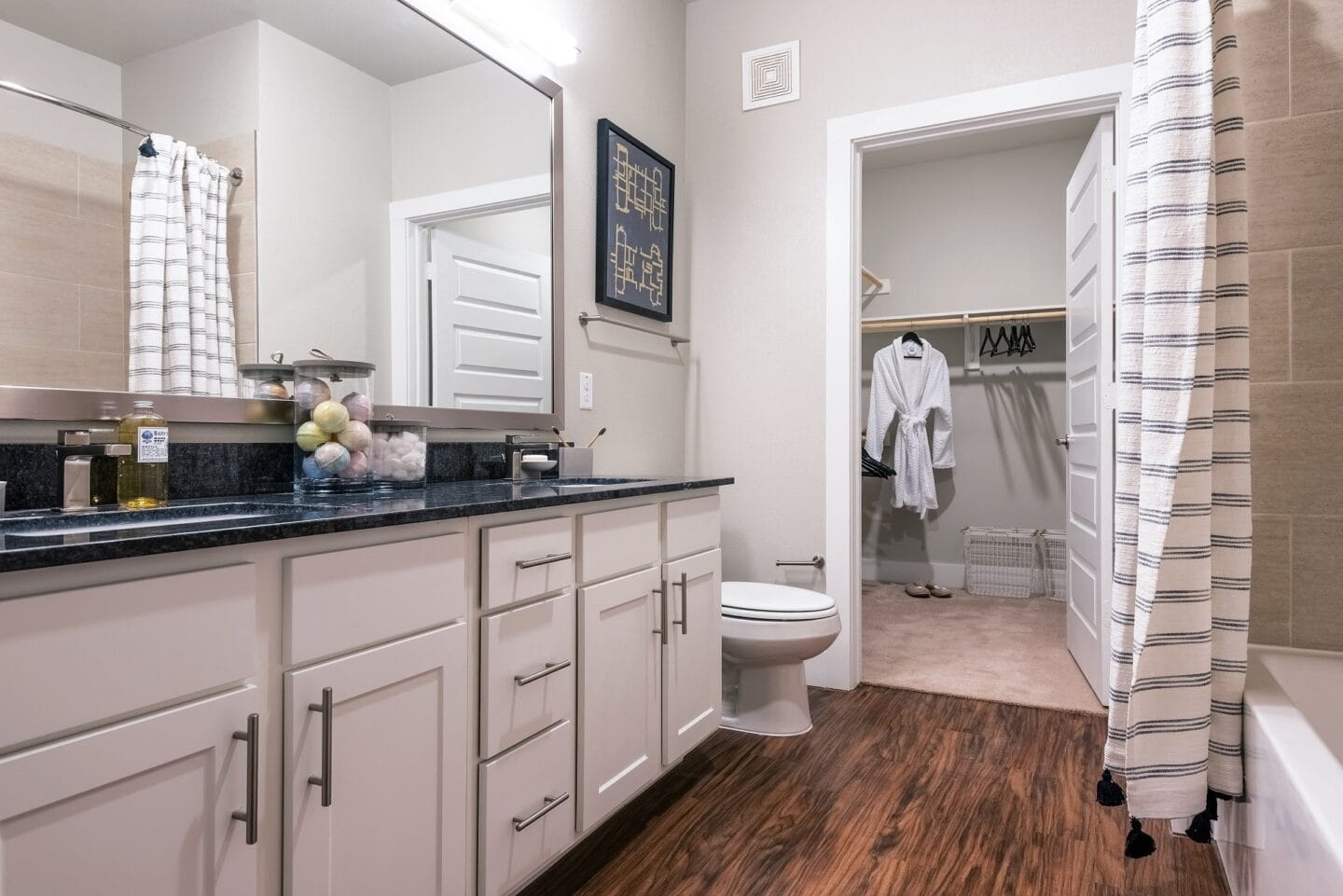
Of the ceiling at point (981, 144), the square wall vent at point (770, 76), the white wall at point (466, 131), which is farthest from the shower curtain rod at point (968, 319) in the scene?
the white wall at point (466, 131)

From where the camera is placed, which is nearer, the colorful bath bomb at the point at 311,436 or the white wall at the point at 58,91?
the white wall at the point at 58,91

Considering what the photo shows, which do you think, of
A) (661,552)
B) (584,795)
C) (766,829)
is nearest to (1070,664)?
(766,829)

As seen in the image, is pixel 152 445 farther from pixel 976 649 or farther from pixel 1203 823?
pixel 976 649

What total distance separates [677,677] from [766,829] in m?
0.40

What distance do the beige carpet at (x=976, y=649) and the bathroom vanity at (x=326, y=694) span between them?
5.17 ft

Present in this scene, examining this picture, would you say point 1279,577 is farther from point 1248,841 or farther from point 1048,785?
point 1048,785

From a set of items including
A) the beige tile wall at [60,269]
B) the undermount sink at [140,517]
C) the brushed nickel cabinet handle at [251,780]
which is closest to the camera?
the brushed nickel cabinet handle at [251,780]

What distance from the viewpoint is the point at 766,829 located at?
1.92 meters

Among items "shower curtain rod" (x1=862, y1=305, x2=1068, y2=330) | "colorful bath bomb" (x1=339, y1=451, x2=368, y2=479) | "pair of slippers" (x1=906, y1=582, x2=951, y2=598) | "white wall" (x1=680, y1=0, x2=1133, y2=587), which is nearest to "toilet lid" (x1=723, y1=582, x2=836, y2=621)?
"white wall" (x1=680, y1=0, x2=1133, y2=587)

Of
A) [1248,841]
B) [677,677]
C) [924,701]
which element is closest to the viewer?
[1248,841]

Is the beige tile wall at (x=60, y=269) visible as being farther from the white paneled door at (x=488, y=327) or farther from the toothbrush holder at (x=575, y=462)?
the toothbrush holder at (x=575, y=462)

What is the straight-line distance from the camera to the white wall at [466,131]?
2.01 m

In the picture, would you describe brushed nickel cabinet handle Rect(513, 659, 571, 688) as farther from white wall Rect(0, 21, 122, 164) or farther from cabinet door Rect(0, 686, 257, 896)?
white wall Rect(0, 21, 122, 164)

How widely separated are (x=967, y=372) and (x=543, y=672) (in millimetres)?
4128
